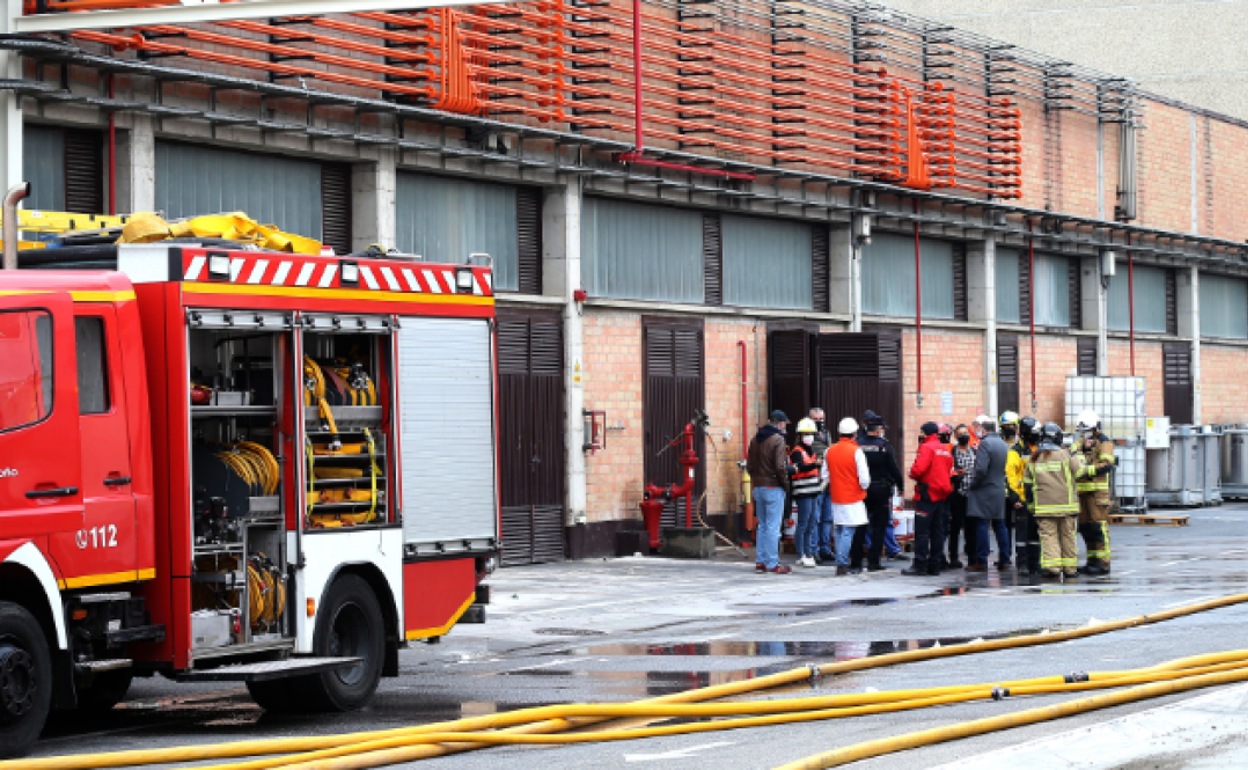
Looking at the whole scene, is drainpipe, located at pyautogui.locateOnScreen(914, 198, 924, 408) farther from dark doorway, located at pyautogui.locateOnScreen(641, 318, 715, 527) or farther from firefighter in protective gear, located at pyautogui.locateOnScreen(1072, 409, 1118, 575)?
firefighter in protective gear, located at pyautogui.locateOnScreen(1072, 409, 1118, 575)

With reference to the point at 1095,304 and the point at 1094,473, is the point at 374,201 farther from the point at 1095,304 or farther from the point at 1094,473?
the point at 1095,304

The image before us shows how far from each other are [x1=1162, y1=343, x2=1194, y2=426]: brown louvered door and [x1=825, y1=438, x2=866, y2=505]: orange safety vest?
20404 mm

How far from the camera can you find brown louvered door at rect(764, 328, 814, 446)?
26.9 meters

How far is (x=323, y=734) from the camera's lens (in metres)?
10.7

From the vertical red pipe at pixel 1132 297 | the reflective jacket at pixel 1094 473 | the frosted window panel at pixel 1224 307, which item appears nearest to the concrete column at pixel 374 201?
the reflective jacket at pixel 1094 473

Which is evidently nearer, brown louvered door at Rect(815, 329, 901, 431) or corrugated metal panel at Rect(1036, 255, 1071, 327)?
brown louvered door at Rect(815, 329, 901, 431)

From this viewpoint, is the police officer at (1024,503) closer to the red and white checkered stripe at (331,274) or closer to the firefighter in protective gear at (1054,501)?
the firefighter in protective gear at (1054,501)

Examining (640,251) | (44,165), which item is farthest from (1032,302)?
(44,165)

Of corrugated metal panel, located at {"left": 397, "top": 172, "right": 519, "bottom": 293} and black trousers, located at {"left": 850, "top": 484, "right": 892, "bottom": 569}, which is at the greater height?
corrugated metal panel, located at {"left": 397, "top": 172, "right": 519, "bottom": 293}

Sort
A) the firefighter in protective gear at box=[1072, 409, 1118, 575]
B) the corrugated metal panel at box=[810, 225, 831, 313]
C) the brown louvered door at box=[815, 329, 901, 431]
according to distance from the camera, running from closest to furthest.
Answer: the firefighter in protective gear at box=[1072, 409, 1118, 575] → the brown louvered door at box=[815, 329, 901, 431] → the corrugated metal panel at box=[810, 225, 831, 313]

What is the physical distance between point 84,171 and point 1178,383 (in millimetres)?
28252

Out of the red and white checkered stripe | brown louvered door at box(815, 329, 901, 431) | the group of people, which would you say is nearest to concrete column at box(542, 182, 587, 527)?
the group of people

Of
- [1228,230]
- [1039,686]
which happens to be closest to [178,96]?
[1039,686]

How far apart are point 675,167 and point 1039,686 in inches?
586
